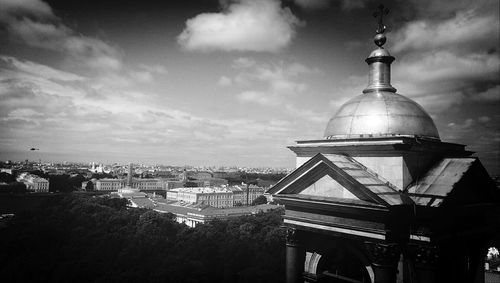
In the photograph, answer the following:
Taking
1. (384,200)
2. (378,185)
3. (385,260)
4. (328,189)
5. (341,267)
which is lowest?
(341,267)

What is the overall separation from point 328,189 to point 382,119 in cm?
229

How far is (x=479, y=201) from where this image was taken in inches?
366

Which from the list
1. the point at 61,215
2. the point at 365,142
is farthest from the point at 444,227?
the point at 61,215

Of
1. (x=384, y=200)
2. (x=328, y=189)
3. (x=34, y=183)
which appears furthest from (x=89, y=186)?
(x=384, y=200)

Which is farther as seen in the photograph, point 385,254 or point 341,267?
point 341,267

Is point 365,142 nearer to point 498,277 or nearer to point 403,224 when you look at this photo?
point 403,224

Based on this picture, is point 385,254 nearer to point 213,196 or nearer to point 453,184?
point 453,184

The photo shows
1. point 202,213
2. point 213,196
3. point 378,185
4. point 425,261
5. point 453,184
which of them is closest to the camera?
point 425,261

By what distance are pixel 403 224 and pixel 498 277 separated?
153ft

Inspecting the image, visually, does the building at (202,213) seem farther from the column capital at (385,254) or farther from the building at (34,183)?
the column capital at (385,254)

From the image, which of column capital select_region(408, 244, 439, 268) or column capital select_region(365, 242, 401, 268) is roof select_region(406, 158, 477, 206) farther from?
column capital select_region(365, 242, 401, 268)

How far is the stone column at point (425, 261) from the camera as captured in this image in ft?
25.9

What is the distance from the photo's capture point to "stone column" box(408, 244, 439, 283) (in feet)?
25.9

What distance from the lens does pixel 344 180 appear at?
336 inches
